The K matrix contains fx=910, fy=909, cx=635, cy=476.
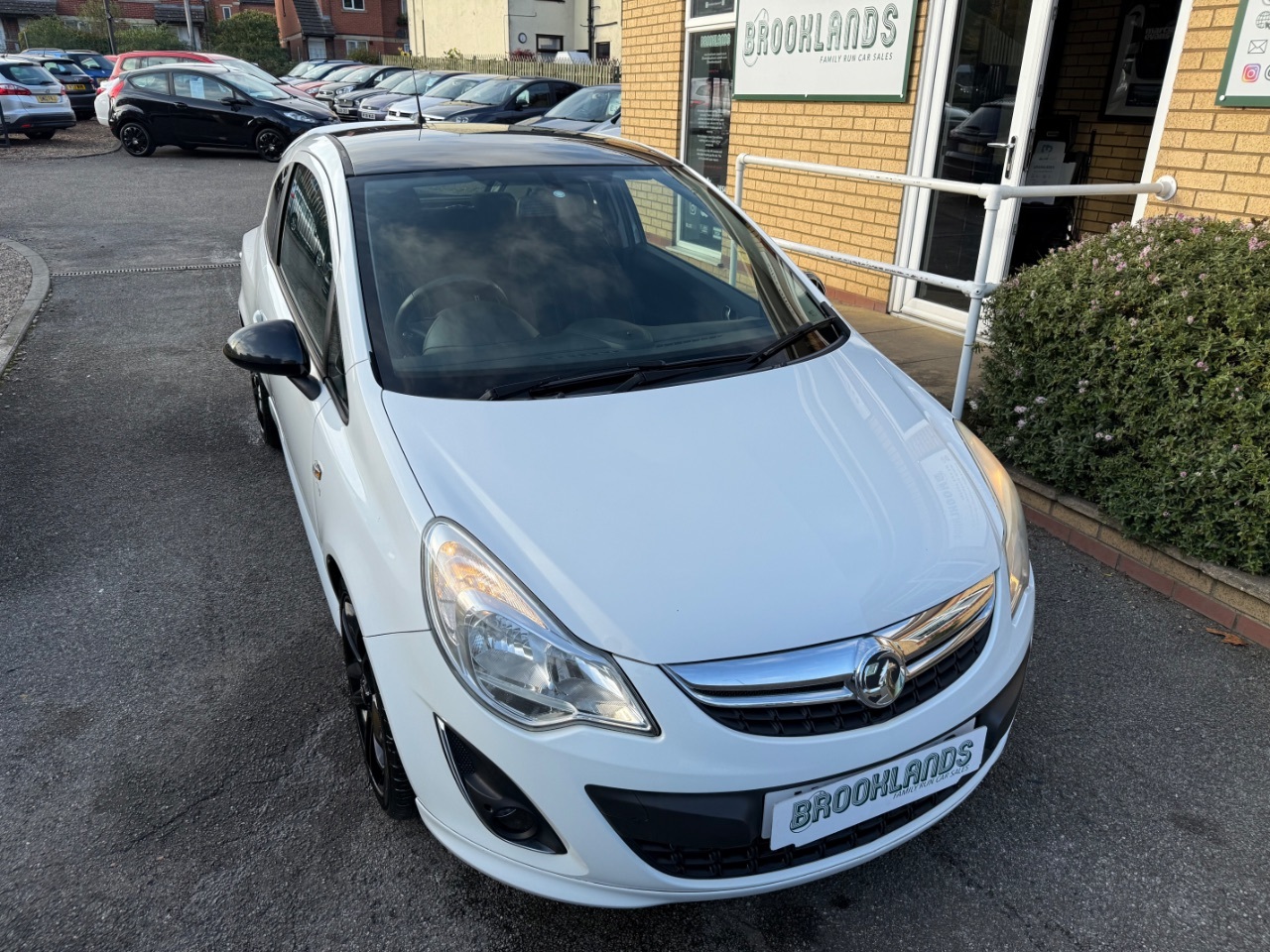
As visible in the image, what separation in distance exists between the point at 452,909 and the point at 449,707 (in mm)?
646

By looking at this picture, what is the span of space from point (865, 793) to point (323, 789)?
4.89 feet

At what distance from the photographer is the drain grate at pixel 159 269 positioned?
8.54 metres

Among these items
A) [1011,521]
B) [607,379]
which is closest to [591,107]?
[607,379]

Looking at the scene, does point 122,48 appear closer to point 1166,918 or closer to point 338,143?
point 338,143

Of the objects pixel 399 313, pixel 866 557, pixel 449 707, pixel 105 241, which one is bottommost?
pixel 105 241

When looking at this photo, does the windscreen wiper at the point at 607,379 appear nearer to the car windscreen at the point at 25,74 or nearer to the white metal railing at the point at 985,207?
the white metal railing at the point at 985,207

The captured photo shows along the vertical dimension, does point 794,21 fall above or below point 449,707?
above

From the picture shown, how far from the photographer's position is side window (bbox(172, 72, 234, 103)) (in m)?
17.1

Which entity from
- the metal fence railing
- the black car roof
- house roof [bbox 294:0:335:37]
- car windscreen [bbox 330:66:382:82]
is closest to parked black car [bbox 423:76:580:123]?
the metal fence railing

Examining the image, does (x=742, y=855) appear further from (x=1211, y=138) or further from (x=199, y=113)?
(x=199, y=113)

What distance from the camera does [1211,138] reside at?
14.3ft

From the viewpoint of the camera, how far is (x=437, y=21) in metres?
41.4

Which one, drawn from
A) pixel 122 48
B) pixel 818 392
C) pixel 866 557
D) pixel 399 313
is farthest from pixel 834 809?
pixel 122 48

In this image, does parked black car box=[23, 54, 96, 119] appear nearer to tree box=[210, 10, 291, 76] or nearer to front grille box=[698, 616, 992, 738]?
tree box=[210, 10, 291, 76]
